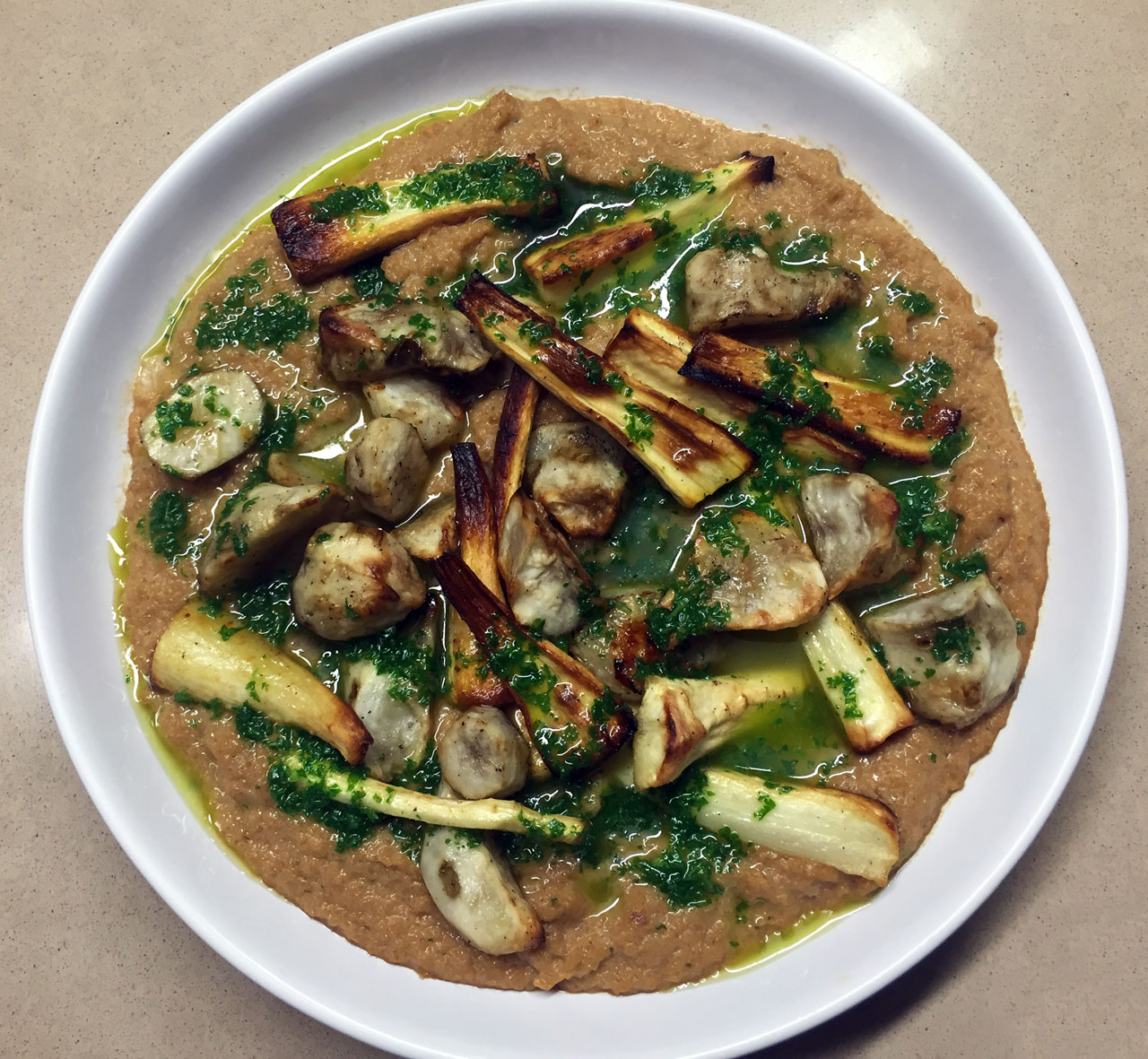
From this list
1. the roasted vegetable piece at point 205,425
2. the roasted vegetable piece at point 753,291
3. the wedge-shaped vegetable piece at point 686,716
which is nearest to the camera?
the wedge-shaped vegetable piece at point 686,716

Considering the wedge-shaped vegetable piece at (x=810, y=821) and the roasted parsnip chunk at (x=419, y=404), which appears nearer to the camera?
the wedge-shaped vegetable piece at (x=810, y=821)

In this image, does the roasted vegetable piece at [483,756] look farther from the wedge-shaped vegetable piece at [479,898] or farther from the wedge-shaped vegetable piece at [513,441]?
the wedge-shaped vegetable piece at [513,441]

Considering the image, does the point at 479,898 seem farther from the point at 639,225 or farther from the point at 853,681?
the point at 639,225

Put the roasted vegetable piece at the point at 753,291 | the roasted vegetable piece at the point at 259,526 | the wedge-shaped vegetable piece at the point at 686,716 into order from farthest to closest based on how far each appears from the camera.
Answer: the roasted vegetable piece at the point at 753,291 → the roasted vegetable piece at the point at 259,526 → the wedge-shaped vegetable piece at the point at 686,716

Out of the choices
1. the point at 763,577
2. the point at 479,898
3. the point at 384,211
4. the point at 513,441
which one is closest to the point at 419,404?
the point at 513,441

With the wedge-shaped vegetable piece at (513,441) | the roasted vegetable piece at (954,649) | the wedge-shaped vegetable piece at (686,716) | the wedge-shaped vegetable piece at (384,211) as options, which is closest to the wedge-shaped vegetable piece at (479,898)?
the wedge-shaped vegetable piece at (686,716)

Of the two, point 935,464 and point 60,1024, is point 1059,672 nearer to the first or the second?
point 935,464
